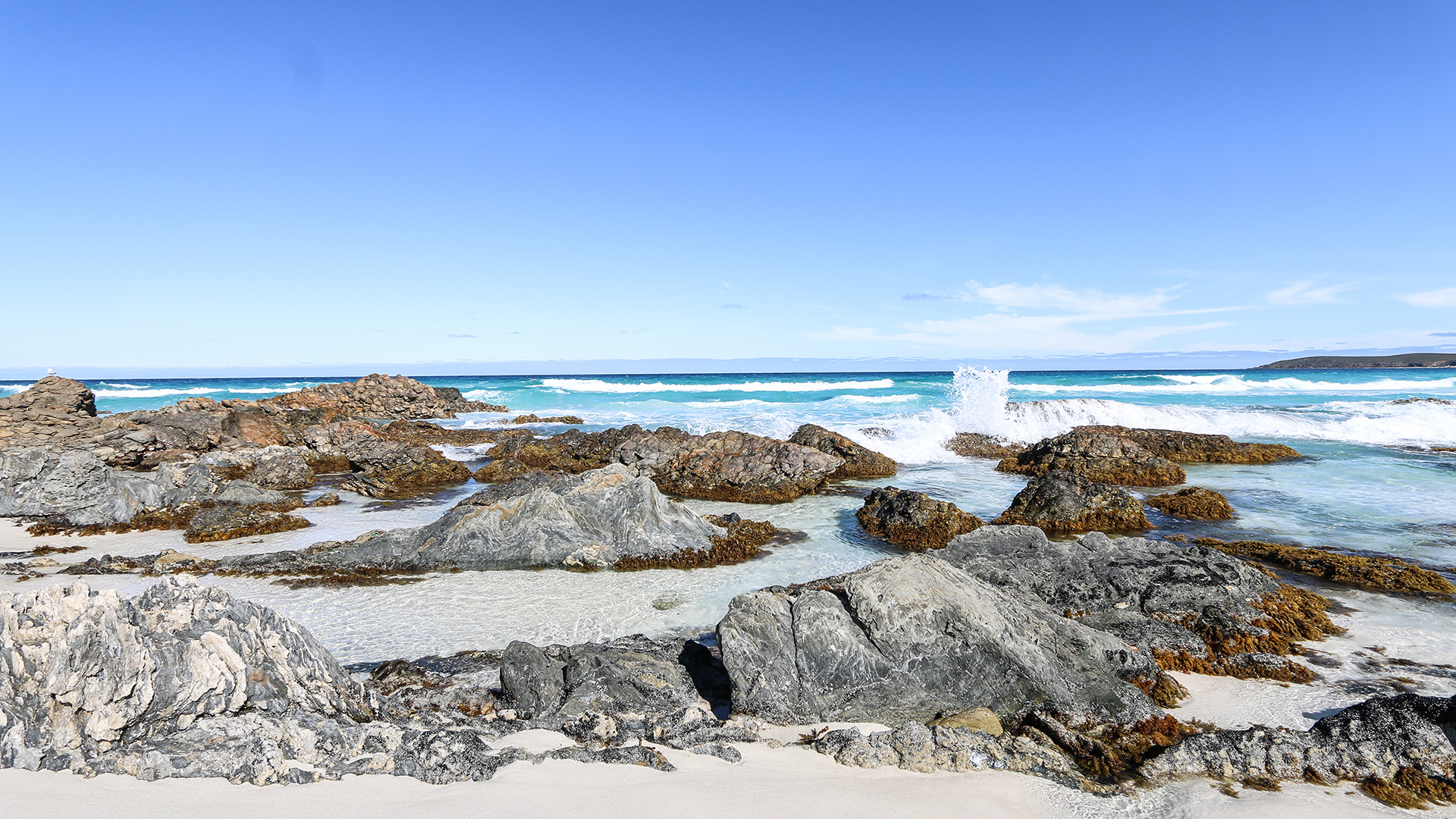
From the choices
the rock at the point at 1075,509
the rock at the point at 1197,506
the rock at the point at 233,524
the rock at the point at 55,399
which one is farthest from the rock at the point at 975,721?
the rock at the point at 55,399

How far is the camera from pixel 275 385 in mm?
70688

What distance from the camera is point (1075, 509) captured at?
11.2 meters

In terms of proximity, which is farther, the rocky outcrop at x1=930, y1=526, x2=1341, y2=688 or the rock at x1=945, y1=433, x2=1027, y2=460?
the rock at x1=945, y1=433, x2=1027, y2=460

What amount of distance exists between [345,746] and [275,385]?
81224 millimetres

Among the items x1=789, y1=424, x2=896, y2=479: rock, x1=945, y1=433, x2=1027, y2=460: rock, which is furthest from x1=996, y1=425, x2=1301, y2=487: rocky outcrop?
x1=789, y1=424, x2=896, y2=479: rock

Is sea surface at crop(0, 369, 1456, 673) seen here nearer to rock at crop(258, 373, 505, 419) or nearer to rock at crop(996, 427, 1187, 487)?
rock at crop(996, 427, 1187, 487)

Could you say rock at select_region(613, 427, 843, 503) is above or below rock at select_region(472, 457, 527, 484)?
above

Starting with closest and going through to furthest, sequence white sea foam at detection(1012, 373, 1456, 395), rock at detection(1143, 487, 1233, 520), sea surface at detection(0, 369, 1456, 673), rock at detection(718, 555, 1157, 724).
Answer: rock at detection(718, 555, 1157, 724)
sea surface at detection(0, 369, 1456, 673)
rock at detection(1143, 487, 1233, 520)
white sea foam at detection(1012, 373, 1456, 395)

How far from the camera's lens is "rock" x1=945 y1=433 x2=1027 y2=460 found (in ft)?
65.8

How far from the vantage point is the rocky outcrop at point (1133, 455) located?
1531 centimetres

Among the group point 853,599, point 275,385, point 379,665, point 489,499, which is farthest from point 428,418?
point 275,385

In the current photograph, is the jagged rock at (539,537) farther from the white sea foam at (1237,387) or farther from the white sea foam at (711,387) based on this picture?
the white sea foam at (1237,387)

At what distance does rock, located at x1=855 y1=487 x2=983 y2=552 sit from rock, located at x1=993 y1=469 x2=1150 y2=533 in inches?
34.1

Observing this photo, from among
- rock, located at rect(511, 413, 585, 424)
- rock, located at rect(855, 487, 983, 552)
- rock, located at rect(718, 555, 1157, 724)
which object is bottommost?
rock, located at rect(511, 413, 585, 424)
